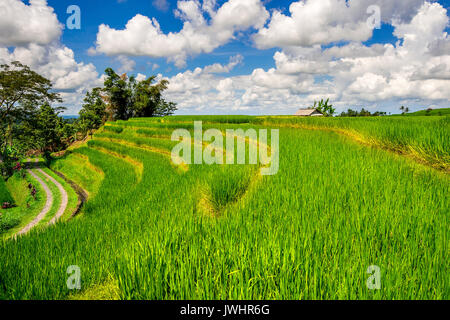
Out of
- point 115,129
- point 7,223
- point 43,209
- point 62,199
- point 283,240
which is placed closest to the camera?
point 283,240

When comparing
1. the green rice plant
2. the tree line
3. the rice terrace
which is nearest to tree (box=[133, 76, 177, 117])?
the tree line

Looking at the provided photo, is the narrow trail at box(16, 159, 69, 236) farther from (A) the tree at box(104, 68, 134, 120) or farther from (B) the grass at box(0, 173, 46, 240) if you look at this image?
(A) the tree at box(104, 68, 134, 120)

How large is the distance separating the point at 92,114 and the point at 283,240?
4237 cm

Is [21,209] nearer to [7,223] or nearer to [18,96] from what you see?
[7,223]

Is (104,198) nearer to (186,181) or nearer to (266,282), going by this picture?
(186,181)

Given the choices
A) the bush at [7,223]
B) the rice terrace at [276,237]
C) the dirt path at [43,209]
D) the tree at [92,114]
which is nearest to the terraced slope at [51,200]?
the dirt path at [43,209]

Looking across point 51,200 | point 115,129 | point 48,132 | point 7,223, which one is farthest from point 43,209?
point 48,132

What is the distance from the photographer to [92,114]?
1448 inches

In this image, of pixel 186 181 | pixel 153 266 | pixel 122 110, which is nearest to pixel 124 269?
pixel 153 266

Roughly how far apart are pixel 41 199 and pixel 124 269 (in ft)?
60.0

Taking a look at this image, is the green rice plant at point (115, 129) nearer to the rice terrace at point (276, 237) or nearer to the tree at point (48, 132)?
the tree at point (48, 132)

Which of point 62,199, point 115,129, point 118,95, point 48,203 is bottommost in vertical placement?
point 48,203

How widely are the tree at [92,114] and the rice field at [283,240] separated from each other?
37.1 m

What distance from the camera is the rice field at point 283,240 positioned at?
1.43 meters
